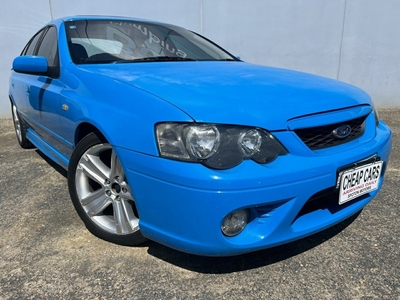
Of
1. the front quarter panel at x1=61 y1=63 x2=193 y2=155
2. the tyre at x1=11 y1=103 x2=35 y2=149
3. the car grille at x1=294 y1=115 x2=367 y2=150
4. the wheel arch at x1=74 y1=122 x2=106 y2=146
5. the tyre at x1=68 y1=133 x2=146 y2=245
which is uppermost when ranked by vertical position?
the front quarter panel at x1=61 y1=63 x2=193 y2=155

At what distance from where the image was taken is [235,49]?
6.15 metres

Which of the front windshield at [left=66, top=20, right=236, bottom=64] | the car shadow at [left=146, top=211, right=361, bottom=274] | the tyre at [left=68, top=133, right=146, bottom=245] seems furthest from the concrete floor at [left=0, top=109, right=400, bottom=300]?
the front windshield at [left=66, top=20, right=236, bottom=64]

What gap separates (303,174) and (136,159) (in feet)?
2.51

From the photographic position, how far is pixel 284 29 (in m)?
6.23

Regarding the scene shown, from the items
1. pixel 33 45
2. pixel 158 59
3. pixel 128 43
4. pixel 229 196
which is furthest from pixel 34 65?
pixel 229 196

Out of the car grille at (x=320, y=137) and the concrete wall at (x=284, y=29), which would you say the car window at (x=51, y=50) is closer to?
the car grille at (x=320, y=137)

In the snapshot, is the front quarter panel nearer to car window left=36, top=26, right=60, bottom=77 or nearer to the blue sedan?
the blue sedan

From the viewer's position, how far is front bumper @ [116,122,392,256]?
145cm

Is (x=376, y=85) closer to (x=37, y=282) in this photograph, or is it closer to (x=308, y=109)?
(x=308, y=109)

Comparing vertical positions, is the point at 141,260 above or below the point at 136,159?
below

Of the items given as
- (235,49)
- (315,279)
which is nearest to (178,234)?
(315,279)

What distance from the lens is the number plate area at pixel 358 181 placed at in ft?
5.60

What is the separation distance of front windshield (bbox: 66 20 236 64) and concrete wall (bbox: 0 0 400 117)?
3.12 meters

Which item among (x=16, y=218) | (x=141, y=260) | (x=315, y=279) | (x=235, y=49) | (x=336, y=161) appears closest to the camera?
(x=336, y=161)
